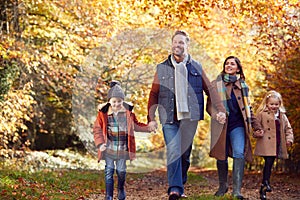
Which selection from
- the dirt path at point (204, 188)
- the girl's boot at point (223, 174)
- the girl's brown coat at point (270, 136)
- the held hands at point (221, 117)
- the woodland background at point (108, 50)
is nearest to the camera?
the held hands at point (221, 117)

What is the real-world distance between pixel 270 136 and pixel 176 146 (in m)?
1.71

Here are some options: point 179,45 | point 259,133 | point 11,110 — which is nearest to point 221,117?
point 259,133

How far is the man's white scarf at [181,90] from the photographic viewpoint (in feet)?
20.2

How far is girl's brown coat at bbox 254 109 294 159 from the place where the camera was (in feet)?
23.4

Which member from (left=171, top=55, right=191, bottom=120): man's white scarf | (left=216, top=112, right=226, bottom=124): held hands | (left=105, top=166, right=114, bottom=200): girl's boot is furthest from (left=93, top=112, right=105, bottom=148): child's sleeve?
(left=216, top=112, right=226, bottom=124): held hands

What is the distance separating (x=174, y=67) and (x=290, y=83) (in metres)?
4.21

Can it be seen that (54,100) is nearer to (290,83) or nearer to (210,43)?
(210,43)

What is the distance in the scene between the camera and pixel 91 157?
50.9 feet

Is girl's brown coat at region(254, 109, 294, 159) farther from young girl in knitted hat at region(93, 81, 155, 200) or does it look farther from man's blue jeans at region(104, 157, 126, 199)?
man's blue jeans at region(104, 157, 126, 199)

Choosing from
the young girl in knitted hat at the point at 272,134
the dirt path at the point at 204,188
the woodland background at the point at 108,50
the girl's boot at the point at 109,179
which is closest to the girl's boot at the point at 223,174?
the dirt path at the point at 204,188

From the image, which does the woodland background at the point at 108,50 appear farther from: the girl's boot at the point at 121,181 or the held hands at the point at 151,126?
the girl's boot at the point at 121,181

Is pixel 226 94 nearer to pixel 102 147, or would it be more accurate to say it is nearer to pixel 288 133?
pixel 288 133

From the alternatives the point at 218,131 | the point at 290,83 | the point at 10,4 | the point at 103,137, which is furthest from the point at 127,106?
the point at 10,4

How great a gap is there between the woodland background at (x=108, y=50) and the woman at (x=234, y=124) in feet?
10.2
